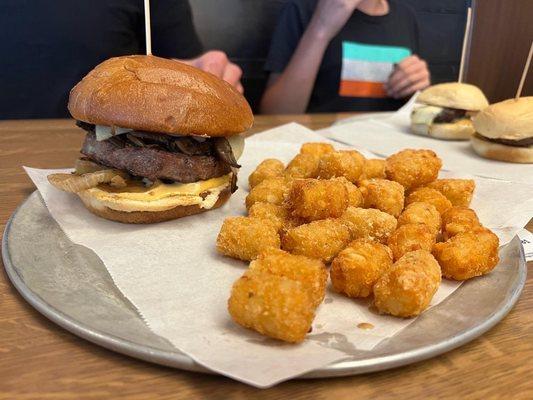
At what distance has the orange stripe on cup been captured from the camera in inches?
165

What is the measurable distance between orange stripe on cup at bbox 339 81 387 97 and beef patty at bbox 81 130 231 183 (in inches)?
110

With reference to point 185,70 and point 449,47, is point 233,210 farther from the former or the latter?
point 449,47

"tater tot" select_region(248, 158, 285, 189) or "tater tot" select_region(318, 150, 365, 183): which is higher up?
"tater tot" select_region(318, 150, 365, 183)

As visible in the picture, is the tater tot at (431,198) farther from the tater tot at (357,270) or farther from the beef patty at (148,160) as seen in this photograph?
the beef patty at (148,160)

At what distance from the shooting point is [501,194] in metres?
1.92

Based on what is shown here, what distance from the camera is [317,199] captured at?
1.51 metres

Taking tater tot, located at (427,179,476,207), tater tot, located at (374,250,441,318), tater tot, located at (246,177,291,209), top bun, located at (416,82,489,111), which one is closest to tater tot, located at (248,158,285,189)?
tater tot, located at (246,177,291,209)

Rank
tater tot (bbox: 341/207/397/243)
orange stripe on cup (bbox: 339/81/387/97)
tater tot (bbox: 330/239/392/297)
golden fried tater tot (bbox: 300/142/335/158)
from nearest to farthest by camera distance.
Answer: tater tot (bbox: 330/239/392/297) → tater tot (bbox: 341/207/397/243) → golden fried tater tot (bbox: 300/142/335/158) → orange stripe on cup (bbox: 339/81/387/97)

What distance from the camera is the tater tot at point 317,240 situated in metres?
1.35

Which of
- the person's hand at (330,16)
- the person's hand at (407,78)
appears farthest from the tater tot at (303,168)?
the person's hand at (407,78)

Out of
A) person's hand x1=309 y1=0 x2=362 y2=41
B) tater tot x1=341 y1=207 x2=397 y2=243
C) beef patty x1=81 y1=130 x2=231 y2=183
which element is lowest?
tater tot x1=341 y1=207 x2=397 y2=243

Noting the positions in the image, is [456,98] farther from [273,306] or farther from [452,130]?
[273,306]

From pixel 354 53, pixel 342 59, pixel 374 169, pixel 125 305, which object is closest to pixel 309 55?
pixel 342 59

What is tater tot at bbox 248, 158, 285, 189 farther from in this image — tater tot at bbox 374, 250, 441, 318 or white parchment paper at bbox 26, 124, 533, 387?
tater tot at bbox 374, 250, 441, 318
